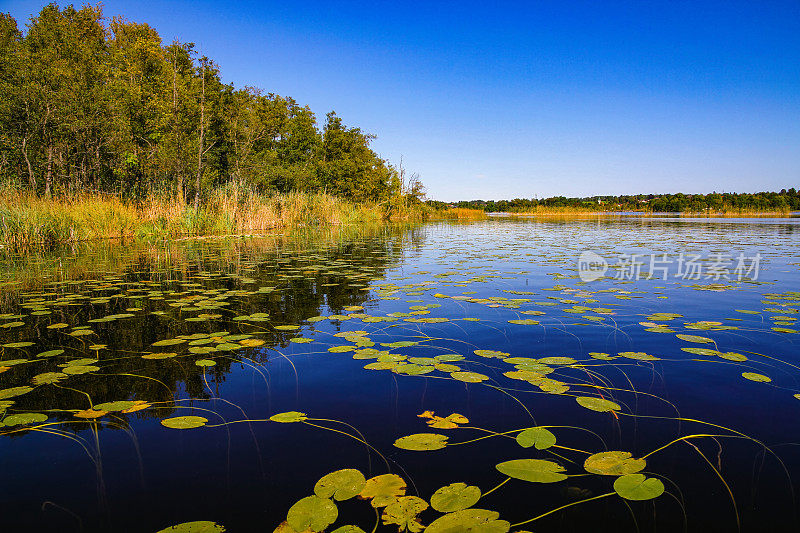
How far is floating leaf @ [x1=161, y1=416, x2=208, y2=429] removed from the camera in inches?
77.3

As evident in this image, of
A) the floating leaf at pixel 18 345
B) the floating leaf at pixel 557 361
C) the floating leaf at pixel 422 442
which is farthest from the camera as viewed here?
the floating leaf at pixel 18 345

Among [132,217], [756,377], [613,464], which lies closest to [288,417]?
[613,464]

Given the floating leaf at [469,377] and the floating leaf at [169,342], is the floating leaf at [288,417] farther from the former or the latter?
the floating leaf at [169,342]

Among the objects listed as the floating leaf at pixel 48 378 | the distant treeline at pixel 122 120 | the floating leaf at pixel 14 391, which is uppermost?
the distant treeline at pixel 122 120

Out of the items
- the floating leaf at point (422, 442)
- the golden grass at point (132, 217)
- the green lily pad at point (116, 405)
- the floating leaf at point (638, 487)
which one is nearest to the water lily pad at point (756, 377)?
the floating leaf at point (638, 487)

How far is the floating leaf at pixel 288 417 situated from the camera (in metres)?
2.02

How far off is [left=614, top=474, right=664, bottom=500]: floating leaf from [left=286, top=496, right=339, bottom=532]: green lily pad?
3.31 ft

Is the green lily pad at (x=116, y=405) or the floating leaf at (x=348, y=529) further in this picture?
the green lily pad at (x=116, y=405)

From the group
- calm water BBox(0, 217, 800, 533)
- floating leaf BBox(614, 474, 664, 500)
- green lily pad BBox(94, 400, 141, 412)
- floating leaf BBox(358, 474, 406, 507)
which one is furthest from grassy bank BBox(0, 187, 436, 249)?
floating leaf BBox(614, 474, 664, 500)

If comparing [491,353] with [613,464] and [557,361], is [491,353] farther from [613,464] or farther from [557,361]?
[613,464]

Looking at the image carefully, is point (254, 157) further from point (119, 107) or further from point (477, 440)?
point (477, 440)

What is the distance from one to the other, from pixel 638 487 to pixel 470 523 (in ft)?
2.14

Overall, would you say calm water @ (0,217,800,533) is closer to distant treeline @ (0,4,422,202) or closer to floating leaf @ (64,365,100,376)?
floating leaf @ (64,365,100,376)

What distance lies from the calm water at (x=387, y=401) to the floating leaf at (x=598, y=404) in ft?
0.04
